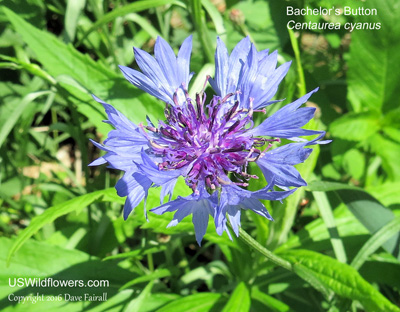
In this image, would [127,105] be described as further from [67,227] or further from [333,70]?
[333,70]

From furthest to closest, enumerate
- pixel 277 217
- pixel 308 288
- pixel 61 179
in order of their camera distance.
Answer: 1. pixel 61 179
2. pixel 308 288
3. pixel 277 217

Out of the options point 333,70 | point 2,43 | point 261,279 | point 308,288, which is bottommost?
point 308,288

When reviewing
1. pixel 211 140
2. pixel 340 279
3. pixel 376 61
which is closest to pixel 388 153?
pixel 376 61

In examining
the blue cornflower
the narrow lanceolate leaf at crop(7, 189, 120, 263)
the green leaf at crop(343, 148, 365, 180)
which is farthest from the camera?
the green leaf at crop(343, 148, 365, 180)

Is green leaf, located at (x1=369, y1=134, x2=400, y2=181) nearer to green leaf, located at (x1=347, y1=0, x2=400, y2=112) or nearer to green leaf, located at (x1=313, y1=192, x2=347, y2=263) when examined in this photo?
green leaf, located at (x1=347, y1=0, x2=400, y2=112)

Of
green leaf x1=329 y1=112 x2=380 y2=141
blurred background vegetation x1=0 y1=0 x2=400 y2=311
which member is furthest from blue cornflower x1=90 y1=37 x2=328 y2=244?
green leaf x1=329 y1=112 x2=380 y2=141

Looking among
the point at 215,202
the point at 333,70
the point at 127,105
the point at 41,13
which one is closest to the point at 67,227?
the point at 127,105

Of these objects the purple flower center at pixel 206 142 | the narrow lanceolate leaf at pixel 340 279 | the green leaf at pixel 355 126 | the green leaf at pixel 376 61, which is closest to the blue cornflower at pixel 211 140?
the purple flower center at pixel 206 142

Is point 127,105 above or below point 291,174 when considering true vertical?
above

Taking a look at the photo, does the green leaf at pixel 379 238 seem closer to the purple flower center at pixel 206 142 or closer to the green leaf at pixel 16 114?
→ the purple flower center at pixel 206 142
